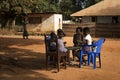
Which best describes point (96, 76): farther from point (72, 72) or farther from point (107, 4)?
point (107, 4)

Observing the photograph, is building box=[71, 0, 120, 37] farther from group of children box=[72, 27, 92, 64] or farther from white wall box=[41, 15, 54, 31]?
group of children box=[72, 27, 92, 64]

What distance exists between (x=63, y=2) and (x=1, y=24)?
3687cm

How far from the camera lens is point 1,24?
41.8m

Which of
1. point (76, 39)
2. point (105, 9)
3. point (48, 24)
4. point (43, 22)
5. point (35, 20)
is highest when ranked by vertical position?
point (105, 9)

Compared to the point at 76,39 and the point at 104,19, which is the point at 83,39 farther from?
the point at 104,19

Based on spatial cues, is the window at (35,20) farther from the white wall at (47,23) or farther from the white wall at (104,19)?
the white wall at (104,19)

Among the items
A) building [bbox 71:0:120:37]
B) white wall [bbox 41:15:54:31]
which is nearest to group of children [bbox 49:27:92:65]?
building [bbox 71:0:120:37]

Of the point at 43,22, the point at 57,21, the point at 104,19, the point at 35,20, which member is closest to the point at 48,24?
the point at 43,22

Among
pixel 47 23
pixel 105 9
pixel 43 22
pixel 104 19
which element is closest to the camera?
Answer: pixel 105 9

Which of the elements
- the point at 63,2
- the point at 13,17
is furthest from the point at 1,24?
the point at 63,2

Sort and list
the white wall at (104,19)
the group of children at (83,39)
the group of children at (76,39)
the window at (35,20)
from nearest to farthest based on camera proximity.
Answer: the group of children at (76,39) < the group of children at (83,39) < the white wall at (104,19) < the window at (35,20)

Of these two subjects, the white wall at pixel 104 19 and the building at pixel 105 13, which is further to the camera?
the white wall at pixel 104 19

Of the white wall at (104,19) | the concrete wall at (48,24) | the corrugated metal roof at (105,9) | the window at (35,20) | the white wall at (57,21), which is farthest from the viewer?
the window at (35,20)

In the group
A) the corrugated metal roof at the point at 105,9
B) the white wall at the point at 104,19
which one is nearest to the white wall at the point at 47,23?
the corrugated metal roof at the point at 105,9
